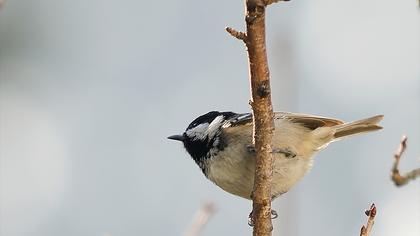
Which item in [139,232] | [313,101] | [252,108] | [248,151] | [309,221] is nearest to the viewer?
[252,108]

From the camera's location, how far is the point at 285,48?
4.64m

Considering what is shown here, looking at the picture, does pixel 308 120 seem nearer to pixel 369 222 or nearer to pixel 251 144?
pixel 251 144

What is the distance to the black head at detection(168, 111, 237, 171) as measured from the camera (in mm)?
5305

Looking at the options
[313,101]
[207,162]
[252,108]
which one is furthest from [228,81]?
[252,108]

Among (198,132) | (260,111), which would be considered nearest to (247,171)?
(198,132)

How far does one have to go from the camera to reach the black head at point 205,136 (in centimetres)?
530

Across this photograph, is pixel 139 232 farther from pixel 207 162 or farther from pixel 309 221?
pixel 207 162

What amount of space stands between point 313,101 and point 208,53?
3.12 metres

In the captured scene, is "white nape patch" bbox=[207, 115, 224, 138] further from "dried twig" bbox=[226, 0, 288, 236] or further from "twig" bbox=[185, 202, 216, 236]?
"dried twig" bbox=[226, 0, 288, 236]

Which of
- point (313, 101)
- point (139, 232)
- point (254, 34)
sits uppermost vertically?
point (254, 34)

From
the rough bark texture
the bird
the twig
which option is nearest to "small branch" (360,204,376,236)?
the rough bark texture

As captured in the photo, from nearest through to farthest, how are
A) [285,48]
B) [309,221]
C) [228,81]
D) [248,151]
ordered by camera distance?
1. [285,48]
2. [248,151]
3. [309,221]
4. [228,81]

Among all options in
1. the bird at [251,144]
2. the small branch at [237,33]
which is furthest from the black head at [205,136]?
the small branch at [237,33]

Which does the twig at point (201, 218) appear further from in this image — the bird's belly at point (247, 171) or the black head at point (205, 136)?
the black head at point (205, 136)
